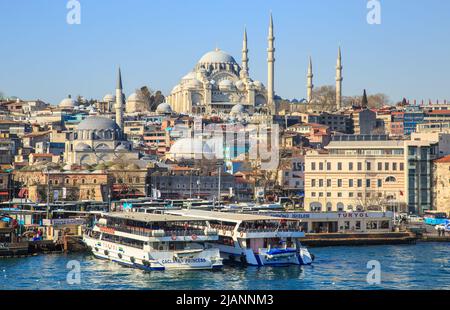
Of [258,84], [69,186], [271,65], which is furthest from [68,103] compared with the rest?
[69,186]

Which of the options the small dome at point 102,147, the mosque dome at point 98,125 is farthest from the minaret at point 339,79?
the small dome at point 102,147

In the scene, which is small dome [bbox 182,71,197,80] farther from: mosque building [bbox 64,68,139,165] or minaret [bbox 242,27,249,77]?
mosque building [bbox 64,68,139,165]

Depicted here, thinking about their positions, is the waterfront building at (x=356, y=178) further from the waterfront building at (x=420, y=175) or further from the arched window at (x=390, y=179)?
the waterfront building at (x=420, y=175)

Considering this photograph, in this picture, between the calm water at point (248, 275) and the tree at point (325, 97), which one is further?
the tree at point (325, 97)

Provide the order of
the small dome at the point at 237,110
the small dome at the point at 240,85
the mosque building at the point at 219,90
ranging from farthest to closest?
the small dome at the point at 240,85
the mosque building at the point at 219,90
the small dome at the point at 237,110
